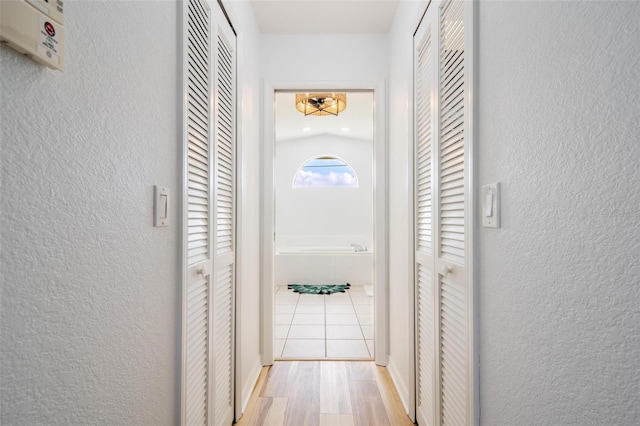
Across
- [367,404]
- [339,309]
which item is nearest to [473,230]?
[367,404]

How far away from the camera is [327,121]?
Answer: 5914mm

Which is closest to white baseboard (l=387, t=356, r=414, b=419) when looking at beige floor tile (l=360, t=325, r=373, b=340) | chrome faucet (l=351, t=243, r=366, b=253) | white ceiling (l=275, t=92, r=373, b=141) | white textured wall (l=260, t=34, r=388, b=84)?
beige floor tile (l=360, t=325, r=373, b=340)

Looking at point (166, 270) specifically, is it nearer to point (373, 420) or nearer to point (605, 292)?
point (605, 292)

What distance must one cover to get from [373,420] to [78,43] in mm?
2033

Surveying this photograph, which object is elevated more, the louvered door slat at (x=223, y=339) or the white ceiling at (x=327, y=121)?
the white ceiling at (x=327, y=121)

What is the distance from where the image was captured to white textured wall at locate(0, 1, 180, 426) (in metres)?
0.58

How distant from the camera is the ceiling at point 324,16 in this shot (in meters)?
2.37

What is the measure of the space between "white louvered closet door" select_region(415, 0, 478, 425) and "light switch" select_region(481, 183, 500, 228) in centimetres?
8

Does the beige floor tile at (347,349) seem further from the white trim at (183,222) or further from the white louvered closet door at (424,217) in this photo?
the white trim at (183,222)

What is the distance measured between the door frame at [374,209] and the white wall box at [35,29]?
2.04m

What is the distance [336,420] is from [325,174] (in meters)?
5.34

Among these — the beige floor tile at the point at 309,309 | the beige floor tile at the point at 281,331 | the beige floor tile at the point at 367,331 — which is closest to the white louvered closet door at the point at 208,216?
the beige floor tile at the point at 281,331

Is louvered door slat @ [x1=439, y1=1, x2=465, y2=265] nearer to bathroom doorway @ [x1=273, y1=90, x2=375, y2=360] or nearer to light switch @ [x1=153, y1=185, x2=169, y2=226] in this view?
light switch @ [x1=153, y1=185, x2=169, y2=226]

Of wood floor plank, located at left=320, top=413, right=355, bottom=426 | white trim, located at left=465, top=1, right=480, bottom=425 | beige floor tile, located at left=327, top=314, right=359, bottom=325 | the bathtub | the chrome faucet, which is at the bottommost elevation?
wood floor plank, located at left=320, top=413, right=355, bottom=426
